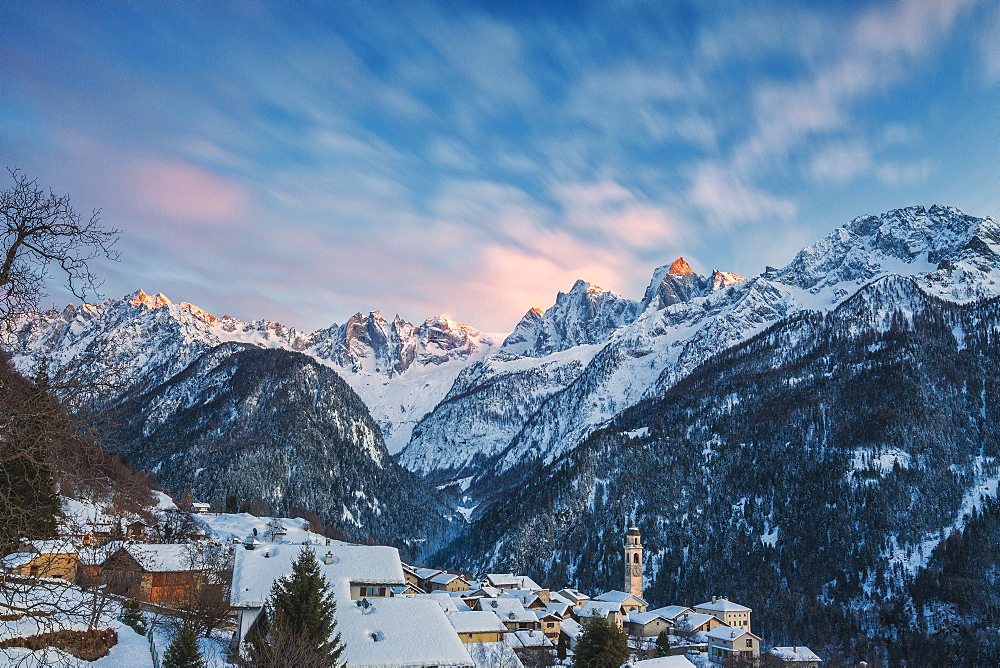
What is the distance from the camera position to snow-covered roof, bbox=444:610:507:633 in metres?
67.6

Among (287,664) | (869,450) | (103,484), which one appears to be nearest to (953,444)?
(869,450)

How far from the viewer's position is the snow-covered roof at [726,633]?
10657 cm

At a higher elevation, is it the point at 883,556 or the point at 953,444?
the point at 953,444

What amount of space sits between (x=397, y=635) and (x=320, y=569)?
20.5ft

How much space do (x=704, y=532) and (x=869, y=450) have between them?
50389mm

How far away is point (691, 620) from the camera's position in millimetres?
118938

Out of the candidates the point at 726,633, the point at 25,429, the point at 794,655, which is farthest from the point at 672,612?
the point at 25,429

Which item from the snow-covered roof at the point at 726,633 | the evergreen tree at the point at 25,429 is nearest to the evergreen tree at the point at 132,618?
the evergreen tree at the point at 25,429

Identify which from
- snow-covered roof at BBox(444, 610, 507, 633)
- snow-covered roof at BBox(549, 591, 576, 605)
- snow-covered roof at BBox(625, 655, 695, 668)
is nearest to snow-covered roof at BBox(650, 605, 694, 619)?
snow-covered roof at BBox(549, 591, 576, 605)

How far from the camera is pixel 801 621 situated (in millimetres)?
145875

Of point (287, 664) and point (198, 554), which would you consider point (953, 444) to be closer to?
point (198, 554)

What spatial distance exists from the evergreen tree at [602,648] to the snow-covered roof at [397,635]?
22161 mm

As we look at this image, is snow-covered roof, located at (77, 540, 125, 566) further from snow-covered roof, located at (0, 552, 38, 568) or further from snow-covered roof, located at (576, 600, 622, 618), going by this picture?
snow-covered roof, located at (576, 600, 622, 618)

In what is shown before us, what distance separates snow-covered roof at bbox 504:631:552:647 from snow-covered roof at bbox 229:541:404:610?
29931 millimetres
